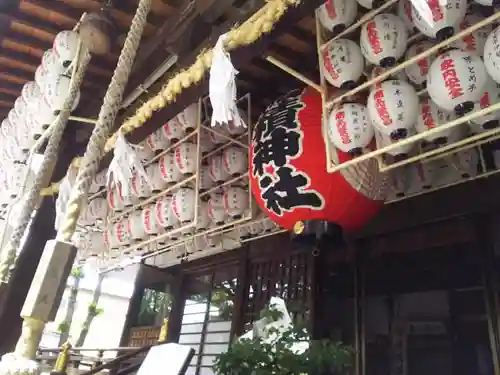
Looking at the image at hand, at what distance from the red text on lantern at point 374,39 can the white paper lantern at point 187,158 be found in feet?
6.67

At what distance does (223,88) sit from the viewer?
2.48 m

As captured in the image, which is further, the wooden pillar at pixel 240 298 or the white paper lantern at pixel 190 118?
the wooden pillar at pixel 240 298

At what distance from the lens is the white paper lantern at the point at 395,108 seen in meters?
2.35

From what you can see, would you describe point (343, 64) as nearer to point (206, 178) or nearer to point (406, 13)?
point (406, 13)

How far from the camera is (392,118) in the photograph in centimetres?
236

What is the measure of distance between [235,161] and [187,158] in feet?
1.42

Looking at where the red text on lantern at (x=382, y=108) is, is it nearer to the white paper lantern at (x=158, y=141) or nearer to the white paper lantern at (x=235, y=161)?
the white paper lantern at (x=235, y=161)

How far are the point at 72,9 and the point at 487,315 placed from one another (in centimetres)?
378

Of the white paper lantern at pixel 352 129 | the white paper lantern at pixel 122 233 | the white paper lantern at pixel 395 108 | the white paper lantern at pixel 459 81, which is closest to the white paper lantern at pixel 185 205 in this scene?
the white paper lantern at pixel 122 233

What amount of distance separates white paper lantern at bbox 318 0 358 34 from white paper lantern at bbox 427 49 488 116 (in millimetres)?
698

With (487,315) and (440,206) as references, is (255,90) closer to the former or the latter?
(440,206)

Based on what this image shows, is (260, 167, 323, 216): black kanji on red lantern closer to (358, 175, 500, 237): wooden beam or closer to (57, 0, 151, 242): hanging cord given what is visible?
(358, 175, 500, 237): wooden beam

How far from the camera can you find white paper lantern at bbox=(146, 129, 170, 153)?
445cm

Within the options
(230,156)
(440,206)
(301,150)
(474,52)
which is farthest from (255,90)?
(474,52)
